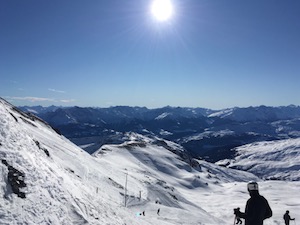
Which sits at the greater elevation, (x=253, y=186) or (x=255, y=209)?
(x=253, y=186)

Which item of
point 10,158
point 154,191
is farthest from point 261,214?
point 154,191

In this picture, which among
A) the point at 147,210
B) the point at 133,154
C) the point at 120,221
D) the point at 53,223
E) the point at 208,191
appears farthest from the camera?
the point at 133,154

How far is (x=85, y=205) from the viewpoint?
15.6m

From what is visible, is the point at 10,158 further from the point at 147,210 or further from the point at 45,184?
the point at 147,210

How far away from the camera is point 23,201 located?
1255 cm

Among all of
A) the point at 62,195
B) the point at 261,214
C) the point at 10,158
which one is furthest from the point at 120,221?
the point at 261,214

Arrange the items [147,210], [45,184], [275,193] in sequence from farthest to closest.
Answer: [275,193], [147,210], [45,184]

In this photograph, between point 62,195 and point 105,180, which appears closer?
point 62,195

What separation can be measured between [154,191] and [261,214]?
168ft

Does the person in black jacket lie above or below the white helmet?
below

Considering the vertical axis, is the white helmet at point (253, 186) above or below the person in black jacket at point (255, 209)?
above

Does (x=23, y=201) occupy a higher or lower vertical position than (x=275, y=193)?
higher

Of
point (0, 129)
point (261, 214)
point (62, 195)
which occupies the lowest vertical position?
point (62, 195)

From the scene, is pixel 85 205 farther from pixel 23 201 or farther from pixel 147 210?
pixel 147 210
